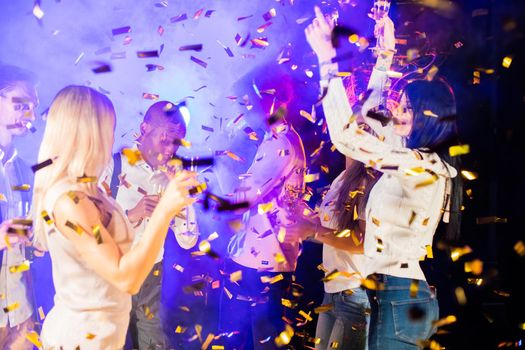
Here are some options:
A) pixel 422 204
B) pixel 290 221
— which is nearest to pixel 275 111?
pixel 290 221

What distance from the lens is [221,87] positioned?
A: 2.81m

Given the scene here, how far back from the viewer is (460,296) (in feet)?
9.78

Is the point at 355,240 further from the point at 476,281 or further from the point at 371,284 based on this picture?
the point at 476,281

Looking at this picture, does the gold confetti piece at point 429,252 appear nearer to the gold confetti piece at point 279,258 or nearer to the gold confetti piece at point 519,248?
the gold confetti piece at point 519,248

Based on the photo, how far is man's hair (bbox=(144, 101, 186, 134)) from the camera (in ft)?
9.03

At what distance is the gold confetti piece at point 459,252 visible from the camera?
294cm

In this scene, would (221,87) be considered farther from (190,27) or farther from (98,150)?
(98,150)

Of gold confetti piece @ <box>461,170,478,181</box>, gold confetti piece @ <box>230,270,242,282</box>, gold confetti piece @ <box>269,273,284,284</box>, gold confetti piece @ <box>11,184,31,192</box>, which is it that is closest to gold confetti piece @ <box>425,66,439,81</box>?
gold confetti piece @ <box>461,170,478,181</box>

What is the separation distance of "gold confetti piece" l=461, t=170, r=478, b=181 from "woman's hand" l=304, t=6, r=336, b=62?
933mm

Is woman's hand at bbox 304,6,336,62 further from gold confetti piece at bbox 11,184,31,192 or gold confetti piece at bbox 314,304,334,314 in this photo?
gold confetti piece at bbox 11,184,31,192

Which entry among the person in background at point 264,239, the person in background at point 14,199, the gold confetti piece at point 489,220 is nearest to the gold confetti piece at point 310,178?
the person in background at point 264,239

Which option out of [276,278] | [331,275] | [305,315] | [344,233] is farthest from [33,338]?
[344,233]

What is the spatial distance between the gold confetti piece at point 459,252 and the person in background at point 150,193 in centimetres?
131

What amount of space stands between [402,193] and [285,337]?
2.98ft
